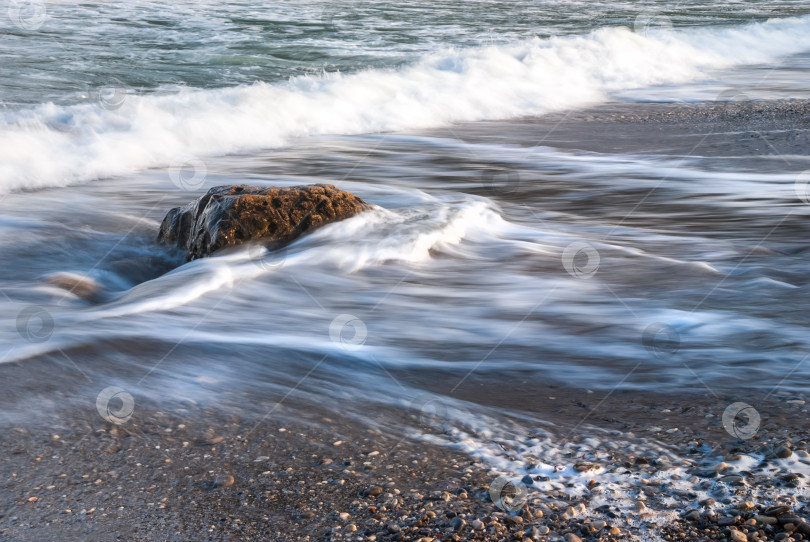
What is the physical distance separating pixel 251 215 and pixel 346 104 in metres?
6.43

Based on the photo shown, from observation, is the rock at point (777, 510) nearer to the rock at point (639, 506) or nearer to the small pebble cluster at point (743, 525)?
the small pebble cluster at point (743, 525)

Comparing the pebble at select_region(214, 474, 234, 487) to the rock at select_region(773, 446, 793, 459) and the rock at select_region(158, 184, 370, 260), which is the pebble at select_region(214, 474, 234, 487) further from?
the rock at select_region(158, 184, 370, 260)

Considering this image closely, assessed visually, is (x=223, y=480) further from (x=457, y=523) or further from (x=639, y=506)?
(x=639, y=506)

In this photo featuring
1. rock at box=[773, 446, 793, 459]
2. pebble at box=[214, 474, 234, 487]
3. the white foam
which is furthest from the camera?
the white foam

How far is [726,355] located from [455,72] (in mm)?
10629

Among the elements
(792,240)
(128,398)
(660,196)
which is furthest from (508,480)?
(660,196)

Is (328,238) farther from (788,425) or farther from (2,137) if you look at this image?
(2,137)

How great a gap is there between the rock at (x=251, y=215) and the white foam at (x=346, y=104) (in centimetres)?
268

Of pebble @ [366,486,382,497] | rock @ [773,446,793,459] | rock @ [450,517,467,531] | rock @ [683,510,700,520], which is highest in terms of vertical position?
rock @ [683,510,700,520]

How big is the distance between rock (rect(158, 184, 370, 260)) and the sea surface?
0.11m

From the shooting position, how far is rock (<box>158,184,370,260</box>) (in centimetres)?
500

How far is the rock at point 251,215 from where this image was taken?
16.4 feet

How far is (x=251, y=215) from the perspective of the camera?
16.6ft

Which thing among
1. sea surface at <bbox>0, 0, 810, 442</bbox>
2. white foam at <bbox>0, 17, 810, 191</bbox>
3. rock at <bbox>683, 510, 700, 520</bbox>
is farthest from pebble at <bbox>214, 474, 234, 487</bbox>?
white foam at <bbox>0, 17, 810, 191</bbox>
